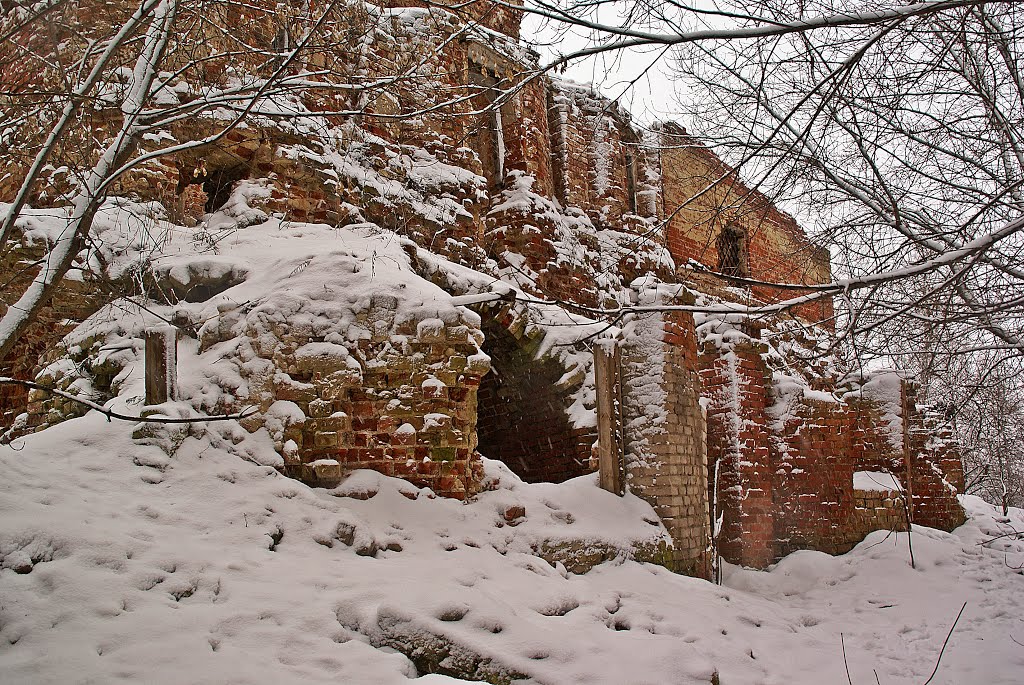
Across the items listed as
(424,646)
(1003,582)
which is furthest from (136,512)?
(1003,582)

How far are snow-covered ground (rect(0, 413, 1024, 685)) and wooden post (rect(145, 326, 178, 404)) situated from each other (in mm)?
249

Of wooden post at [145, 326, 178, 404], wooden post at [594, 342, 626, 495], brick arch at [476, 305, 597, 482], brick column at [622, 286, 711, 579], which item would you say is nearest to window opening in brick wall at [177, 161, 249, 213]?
wooden post at [145, 326, 178, 404]

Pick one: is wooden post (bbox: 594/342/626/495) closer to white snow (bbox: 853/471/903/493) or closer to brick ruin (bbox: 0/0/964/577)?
brick ruin (bbox: 0/0/964/577)

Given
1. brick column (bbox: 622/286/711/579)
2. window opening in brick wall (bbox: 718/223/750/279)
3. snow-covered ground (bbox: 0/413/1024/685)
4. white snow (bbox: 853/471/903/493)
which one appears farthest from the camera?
window opening in brick wall (bbox: 718/223/750/279)

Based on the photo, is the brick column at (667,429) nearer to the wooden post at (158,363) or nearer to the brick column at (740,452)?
the brick column at (740,452)

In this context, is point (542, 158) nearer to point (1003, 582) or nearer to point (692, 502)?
point (692, 502)

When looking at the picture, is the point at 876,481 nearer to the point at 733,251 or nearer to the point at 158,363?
the point at 733,251

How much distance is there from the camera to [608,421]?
6.73 m

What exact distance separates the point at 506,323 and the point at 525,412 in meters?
1.20

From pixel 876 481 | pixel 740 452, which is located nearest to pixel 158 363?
pixel 740 452

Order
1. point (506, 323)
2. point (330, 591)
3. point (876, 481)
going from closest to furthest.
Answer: point (330, 591) < point (506, 323) < point (876, 481)

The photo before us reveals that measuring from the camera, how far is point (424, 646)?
3307 millimetres

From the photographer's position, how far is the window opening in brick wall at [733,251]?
49.6 ft

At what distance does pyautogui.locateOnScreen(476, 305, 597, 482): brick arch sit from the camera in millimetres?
7523
